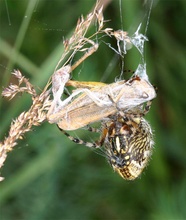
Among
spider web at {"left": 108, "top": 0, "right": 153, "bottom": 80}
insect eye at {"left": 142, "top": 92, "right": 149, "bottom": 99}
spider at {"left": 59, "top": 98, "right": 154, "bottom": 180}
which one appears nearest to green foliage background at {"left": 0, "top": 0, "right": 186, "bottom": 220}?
spider web at {"left": 108, "top": 0, "right": 153, "bottom": 80}

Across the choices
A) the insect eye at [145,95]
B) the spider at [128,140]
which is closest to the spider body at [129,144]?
the spider at [128,140]

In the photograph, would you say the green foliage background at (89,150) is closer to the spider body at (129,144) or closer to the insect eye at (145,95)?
the spider body at (129,144)

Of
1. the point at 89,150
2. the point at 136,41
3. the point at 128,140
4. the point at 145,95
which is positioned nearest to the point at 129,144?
the point at 128,140

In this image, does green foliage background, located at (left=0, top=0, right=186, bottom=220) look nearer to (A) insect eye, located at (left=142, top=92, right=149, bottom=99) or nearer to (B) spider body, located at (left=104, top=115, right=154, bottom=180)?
(B) spider body, located at (left=104, top=115, right=154, bottom=180)

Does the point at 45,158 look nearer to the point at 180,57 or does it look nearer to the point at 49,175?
the point at 49,175

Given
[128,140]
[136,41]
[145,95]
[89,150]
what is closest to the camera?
[145,95]

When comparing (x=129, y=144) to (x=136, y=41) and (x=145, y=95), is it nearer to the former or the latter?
(x=145, y=95)
